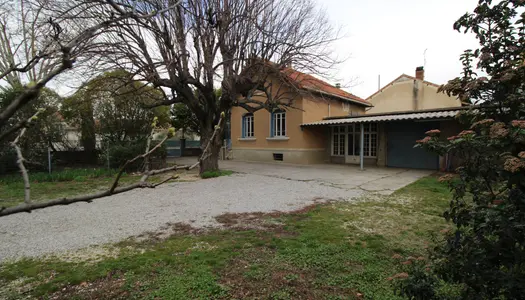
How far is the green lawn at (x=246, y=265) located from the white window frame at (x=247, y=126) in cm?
1509

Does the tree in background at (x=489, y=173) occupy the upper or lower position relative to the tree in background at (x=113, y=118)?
lower

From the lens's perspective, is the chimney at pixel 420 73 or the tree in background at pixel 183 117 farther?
the tree in background at pixel 183 117

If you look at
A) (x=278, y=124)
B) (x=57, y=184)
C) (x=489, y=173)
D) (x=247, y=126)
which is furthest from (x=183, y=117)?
(x=489, y=173)

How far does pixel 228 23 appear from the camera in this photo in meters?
9.72

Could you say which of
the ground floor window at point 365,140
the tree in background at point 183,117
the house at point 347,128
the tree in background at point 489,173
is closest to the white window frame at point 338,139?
the house at point 347,128

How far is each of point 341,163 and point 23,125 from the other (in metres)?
17.1

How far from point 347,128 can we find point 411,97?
8042mm

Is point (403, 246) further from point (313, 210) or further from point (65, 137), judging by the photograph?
point (65, 137)

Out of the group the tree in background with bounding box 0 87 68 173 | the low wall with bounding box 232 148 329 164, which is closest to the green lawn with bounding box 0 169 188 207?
the tree in background with bounding box 0 87 68 173

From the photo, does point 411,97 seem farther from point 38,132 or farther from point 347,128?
point 38,132

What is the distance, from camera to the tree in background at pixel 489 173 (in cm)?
146

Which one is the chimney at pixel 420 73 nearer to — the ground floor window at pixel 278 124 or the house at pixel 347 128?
the house at pixel 347 128

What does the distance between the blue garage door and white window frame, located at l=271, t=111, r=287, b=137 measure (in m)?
6.16

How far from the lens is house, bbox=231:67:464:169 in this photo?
14.0 m
